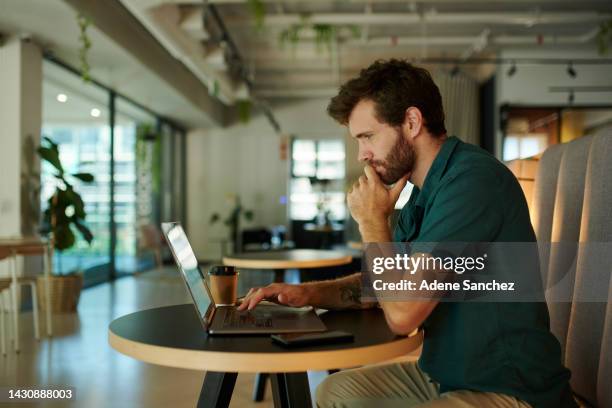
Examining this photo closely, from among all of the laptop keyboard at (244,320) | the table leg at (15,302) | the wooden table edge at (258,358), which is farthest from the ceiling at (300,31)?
Result: the wooden table edge at (258,358)

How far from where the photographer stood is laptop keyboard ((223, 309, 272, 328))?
1293 millimetres

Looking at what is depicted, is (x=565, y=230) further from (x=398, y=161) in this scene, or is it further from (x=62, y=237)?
(x=62, y=237)

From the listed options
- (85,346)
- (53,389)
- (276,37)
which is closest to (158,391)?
(53,389)

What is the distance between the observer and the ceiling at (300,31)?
19.2 ft

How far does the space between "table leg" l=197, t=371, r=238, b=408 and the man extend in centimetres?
18

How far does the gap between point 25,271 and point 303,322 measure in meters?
5.26

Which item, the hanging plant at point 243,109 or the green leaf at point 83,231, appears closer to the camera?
the green leaf at point 83,231

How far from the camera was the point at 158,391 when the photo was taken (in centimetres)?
314

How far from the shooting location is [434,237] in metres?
1.26

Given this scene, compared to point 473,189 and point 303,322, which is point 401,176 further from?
point 303,322

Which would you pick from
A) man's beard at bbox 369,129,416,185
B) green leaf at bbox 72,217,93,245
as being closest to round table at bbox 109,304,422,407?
man's beard at bbox 369,129,416,185

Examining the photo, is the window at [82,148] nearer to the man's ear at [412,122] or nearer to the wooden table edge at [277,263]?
the wooden table edge at [277,263]

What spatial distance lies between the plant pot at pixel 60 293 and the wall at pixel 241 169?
22.2 ft

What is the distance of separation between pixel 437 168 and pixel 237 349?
63cm
